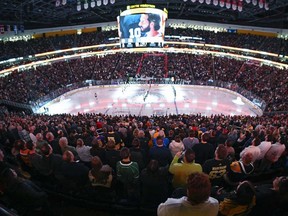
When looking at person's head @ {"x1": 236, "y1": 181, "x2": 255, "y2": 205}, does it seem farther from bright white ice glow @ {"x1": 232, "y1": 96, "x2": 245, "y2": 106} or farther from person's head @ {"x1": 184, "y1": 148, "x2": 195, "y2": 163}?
bright white ice glow @ {"x1": 232, "y1": 96, "x2": 245, "y2": 106}

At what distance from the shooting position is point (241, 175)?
572 centimetres

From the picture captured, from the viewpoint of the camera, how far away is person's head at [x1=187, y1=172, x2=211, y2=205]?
322 cm

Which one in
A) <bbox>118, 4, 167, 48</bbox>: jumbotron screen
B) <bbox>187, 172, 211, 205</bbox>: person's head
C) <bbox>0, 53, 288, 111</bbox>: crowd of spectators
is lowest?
<bbox>0, 53, 288, 111</bbox>: crowd of spectators

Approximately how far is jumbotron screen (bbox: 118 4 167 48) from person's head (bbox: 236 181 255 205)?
3520 cm

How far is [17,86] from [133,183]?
120 feet

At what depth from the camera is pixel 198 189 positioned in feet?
10.5

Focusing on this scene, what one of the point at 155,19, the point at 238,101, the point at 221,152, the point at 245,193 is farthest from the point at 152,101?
the point at 245,193

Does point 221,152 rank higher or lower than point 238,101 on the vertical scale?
higher

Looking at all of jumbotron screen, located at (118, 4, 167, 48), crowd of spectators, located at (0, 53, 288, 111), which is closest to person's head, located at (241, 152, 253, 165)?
crowd of spectators, located at (0, 53, 288, 111)

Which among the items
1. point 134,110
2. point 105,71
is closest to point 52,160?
Answer: point 134,110

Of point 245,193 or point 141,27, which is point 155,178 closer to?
point 245,193

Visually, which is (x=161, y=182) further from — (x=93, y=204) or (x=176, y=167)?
(x=93, y=204)

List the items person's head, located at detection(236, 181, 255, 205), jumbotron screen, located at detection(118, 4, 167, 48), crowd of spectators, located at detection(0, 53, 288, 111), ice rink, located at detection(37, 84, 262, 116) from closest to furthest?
person's head, located at detection(236, 181, 255, 205) → ice rink, located at detection(37, 84, 262, 116) → crowd of spectators, located at detection(0, 53, 288, 111) → jumbotron screen, located at detection(118, 4, 167, 48)

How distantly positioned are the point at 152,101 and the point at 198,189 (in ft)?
112
